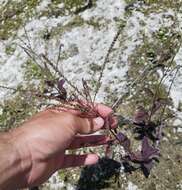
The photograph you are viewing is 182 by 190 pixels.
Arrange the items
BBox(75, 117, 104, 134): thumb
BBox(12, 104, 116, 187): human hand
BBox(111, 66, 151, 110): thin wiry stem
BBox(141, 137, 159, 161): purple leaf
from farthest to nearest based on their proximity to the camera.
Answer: BBox(111, 66, 151, 110): thin wiry stem → BBox(141, 137, 159, 161): purple leaf → BBox(75, 117, 104, 134): thumb → BBox(12, 104, 116, 187): human hand

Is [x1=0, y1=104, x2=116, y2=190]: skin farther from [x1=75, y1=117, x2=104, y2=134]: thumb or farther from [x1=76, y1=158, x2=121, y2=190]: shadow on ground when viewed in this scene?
[x1=76, y1=158, x2=121, y2=190]: shadow on ground

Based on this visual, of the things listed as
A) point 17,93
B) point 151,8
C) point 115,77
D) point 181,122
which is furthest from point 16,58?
point 181,122

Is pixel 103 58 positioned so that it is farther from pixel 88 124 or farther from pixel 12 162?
pixel 12 162

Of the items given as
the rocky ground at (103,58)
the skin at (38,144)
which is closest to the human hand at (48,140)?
the skin at (38,144)

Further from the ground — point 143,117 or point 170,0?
point 170,0

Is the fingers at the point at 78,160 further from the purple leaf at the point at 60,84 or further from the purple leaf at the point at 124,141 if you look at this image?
the purple leaf at the point at 60,84

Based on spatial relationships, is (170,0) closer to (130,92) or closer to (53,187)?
(130,92)

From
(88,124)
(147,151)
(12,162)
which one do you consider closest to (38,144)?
(12,162)

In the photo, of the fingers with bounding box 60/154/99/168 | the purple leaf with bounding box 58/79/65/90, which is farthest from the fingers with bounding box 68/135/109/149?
the purple leaf with bounding box 58/79/65/90
